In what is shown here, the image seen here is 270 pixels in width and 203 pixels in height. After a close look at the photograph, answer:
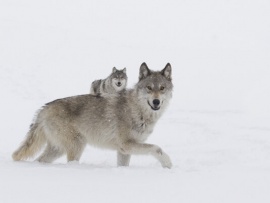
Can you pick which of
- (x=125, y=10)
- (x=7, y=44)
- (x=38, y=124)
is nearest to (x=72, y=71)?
(x=7, y=44)

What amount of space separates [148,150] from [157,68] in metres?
19.7

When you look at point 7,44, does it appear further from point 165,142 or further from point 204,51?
point 165,142

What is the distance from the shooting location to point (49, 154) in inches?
278

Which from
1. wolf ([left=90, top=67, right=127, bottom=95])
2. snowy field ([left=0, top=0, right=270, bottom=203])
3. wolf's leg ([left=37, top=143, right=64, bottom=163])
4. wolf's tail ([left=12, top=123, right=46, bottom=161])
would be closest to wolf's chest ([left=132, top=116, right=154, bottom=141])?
snowy field ([left=0, top=0, right=270, bottom=203])

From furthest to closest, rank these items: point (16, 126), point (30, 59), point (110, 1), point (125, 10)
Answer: point (110, 1) → point (125, 10) → point (30, 59) → point (16, 126)

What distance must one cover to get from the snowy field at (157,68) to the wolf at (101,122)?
590 millimetres

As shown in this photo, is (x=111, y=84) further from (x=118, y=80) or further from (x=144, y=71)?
Answer: (x=144, y=71)

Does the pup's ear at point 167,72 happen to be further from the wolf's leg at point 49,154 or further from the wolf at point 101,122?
the wolf's leg at point 49,154

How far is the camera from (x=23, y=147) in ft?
22.4

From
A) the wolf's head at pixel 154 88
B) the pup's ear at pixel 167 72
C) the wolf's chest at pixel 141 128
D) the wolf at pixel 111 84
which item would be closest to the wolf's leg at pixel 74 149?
the wolf's chest at pixel 141 128

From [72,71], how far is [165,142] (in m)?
14.1

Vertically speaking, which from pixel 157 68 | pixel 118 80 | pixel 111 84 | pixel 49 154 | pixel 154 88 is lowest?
pixel 157 68

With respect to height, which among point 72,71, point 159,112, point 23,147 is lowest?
point 72,71

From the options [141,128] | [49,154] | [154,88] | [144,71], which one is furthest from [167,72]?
[49,154]
